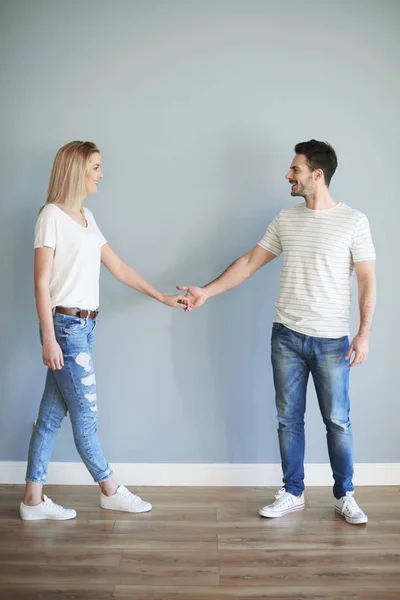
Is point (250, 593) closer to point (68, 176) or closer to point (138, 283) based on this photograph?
point (138, 283)

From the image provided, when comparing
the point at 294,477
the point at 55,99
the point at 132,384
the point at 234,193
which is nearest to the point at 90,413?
the point at 132,384

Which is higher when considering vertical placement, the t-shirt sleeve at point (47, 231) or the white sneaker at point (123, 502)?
the t-shirt sleeve at point (47, 231)

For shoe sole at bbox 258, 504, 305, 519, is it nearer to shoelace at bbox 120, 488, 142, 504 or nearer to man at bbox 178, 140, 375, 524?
man at bbox 178, 140, 375, 524

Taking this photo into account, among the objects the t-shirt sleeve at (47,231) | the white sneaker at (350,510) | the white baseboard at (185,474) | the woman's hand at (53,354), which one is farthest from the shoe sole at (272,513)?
the t-shirt sleeve at (47,231)

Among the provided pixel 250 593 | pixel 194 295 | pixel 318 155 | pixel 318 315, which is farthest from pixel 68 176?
pixel 250 593

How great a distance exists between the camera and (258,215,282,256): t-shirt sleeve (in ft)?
10.2

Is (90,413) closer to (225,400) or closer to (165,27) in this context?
(225,400)

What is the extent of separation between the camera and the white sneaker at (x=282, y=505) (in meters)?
2.96

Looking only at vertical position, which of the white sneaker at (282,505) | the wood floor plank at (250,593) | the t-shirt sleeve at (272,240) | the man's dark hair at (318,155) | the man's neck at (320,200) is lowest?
the white sneaker at (282,505)

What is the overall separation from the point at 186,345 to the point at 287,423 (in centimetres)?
68

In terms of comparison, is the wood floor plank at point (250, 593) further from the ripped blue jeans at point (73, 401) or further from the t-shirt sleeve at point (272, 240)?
the t-shirt sleeve at point (272, 240)

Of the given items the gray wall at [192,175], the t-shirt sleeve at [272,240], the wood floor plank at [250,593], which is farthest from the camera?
the gray wall at [192,175]

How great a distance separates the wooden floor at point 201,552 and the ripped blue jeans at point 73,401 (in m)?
0.26

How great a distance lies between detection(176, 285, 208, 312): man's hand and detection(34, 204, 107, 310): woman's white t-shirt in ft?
1.73
